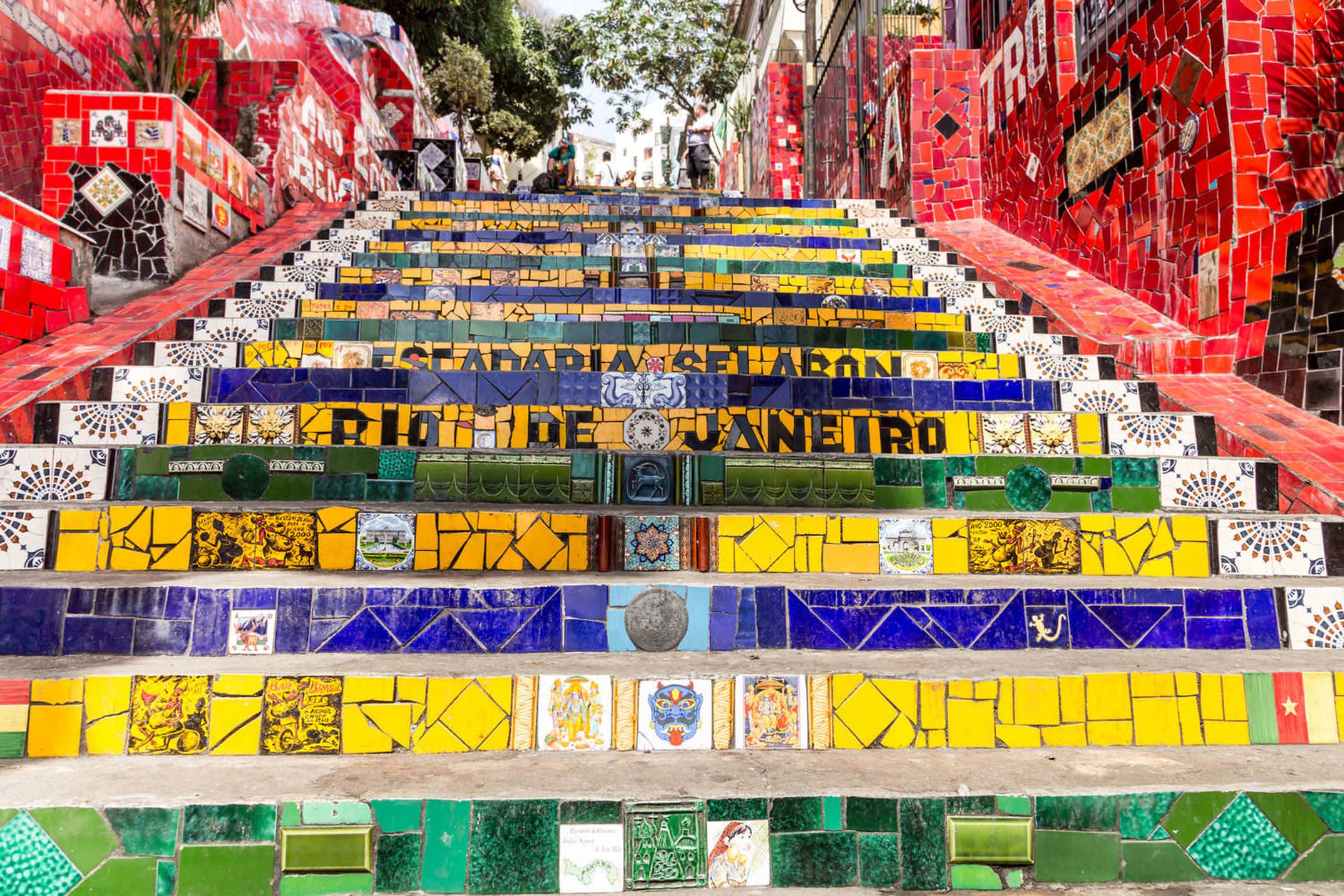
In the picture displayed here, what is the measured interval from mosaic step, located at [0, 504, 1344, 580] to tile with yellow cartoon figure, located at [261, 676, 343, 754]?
0.52 metres

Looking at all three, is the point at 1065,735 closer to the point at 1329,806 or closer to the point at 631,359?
the point at 1329,806

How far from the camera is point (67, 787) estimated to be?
148cm

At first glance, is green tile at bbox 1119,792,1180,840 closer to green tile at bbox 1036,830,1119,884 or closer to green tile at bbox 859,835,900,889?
green tile at bbox 1036,830,1119,884

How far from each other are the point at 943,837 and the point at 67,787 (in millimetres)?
1601

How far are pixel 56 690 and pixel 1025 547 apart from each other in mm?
2349

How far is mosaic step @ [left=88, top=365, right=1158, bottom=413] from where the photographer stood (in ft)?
10.2

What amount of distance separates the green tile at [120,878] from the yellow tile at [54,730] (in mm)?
366

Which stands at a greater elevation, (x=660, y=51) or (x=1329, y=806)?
(x=660, y=51)

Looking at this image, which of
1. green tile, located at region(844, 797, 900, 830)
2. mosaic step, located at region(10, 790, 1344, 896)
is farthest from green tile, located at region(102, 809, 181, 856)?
green tile, located at region(844, 797, 900, 830)

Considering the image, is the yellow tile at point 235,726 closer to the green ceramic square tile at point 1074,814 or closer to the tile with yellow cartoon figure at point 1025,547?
the green ceramic square tile at point 1074,814

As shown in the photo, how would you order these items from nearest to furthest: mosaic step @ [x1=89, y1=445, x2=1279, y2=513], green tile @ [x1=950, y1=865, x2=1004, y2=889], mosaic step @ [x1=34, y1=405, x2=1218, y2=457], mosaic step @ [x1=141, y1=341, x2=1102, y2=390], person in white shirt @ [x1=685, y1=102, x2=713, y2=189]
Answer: green tile @ [x1=950, y1=865, x2=1004, y2=889], mosaic step @ [x1=89, y1=445, x2=1279, y2=513], mosaic step @ [x1=34, y1=405, x2=1218, y2=457], mosaic step @ [x1=141, y1=341, x2=1102, y2=390], person in white shirt @ [x1=685, y1=102, x2=713, y2=189]

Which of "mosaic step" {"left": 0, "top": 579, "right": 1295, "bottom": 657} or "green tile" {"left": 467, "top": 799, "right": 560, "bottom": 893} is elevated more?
"mosaic step" {"left": 0, "top": 579, "right": 1295, "bottom": 657}

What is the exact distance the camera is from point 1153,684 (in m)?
1.79

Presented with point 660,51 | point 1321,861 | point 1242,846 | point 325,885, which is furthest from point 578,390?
point 660,51
